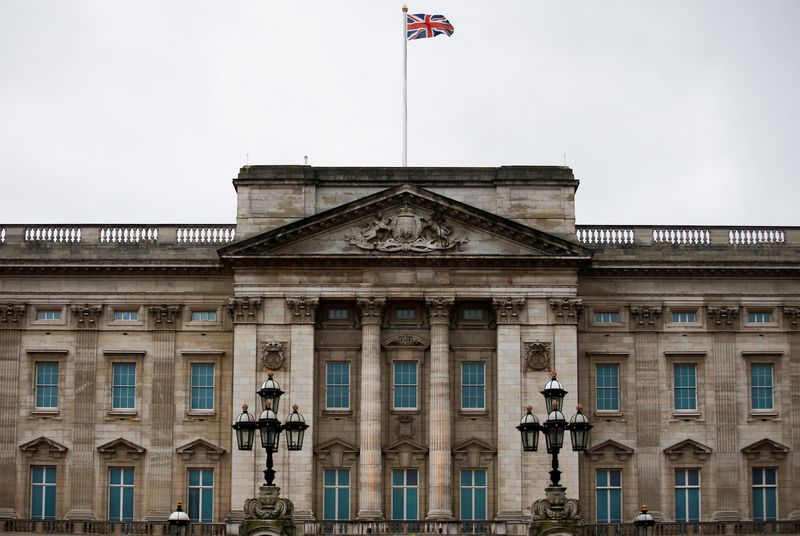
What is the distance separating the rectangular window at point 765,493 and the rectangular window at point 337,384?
1735 centimetres

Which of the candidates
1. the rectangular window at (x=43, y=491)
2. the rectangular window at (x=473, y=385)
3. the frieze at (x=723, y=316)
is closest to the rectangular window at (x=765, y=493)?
the frieze at (x=723, y=316)

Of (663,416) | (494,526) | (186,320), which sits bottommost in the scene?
(494,526)

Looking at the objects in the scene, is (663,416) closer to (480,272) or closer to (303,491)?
(480,272)

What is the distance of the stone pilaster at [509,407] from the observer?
60656 millimetres

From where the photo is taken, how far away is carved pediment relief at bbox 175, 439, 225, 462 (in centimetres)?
6278

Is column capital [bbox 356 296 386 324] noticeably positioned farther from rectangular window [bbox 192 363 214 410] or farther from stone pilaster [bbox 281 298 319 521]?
rectangular window [bbox 192 363 214 410]

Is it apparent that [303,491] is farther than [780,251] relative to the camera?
No

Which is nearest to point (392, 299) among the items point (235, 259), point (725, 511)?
point (235, 259)

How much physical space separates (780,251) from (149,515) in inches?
1137

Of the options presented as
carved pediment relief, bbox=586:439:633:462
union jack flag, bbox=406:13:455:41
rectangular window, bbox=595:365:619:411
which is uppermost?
union jack flag, bbox=406:13:455:41

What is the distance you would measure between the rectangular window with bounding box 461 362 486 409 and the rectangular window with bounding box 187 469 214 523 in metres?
11.0

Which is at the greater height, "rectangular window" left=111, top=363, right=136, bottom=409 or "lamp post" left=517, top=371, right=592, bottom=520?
"rectangular window" left=111, top=363, right=136, bottom=409

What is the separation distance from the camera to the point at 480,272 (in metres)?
62.3

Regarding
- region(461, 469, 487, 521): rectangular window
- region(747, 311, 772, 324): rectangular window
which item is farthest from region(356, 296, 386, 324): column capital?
region(747, 311, 772, 324): rectangular window
